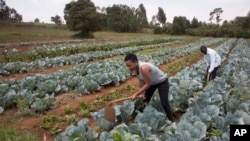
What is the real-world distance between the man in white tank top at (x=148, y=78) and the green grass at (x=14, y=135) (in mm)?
1853

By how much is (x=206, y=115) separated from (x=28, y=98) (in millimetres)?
4167

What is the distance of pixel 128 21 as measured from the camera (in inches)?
2219

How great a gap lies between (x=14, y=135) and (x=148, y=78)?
2.51 metres

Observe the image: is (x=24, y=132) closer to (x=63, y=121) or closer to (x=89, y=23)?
(x=63, y=121)

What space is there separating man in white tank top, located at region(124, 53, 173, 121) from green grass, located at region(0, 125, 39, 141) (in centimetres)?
185

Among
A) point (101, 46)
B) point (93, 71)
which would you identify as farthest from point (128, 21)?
point (93, 71)

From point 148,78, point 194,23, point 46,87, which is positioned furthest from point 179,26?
point 148,78

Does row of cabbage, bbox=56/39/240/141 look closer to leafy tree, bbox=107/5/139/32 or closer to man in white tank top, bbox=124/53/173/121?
man in white tank top, bbox=124/53/173/121

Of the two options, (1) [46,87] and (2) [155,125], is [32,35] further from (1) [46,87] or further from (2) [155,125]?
Answer: (2) [155,125]

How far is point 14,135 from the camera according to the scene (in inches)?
187

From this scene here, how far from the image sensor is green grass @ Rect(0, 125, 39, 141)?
4552 mm

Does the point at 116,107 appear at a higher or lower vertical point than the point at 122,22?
lower

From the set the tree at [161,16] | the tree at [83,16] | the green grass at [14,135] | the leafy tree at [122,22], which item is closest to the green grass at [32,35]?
the tree at [83,16]

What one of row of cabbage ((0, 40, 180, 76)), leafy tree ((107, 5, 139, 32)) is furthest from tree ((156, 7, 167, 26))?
row of cabbage ((0, 40, 180, 76))
